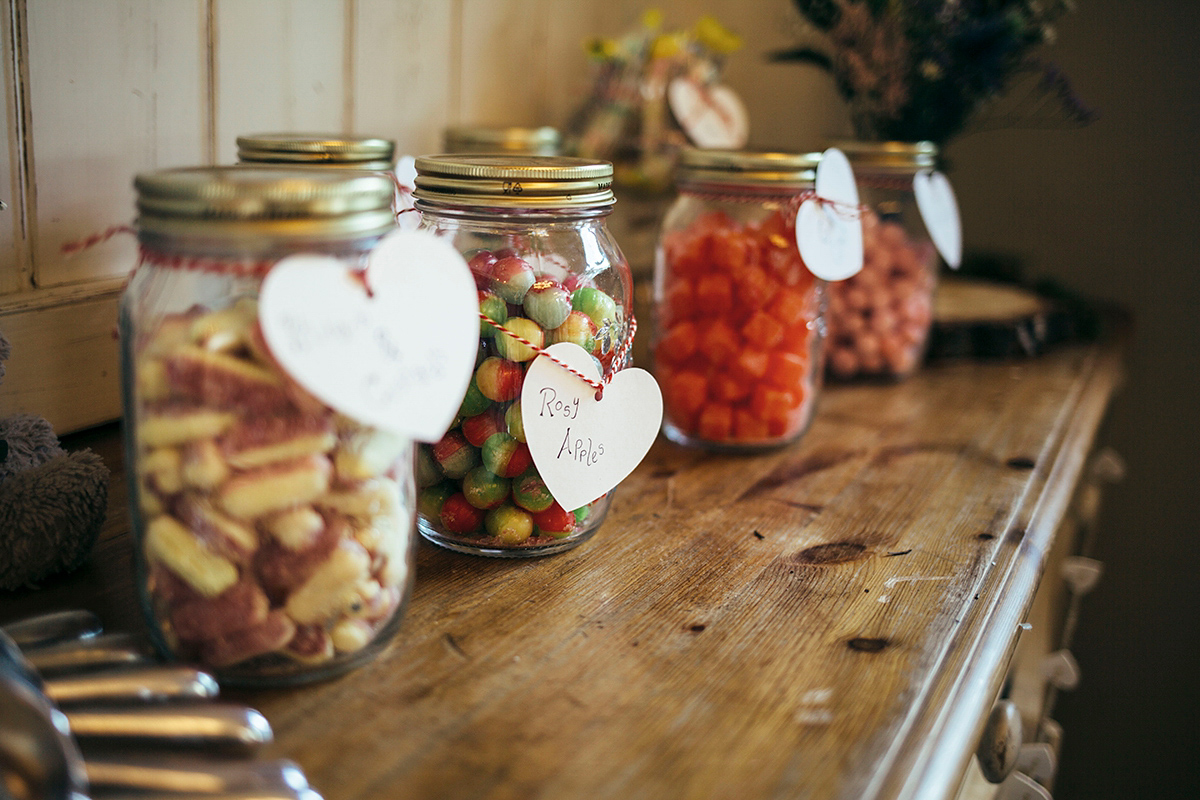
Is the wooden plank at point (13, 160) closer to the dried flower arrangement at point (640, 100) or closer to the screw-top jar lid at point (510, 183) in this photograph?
the screw-top jar lid at point (510, 183)

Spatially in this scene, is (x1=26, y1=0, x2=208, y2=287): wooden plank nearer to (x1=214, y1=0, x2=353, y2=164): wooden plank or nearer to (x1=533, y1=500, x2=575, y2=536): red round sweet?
(x1=214, y1=0, x2=353, y2=164): wooden plank

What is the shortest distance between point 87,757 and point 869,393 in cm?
103

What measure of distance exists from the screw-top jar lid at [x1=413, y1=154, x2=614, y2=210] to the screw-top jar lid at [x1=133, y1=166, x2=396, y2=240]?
15 cm

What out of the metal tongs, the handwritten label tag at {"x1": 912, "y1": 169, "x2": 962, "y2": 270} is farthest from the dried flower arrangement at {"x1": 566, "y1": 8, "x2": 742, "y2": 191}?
the metal tongs

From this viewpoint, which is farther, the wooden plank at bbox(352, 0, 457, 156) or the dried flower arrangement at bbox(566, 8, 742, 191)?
the dried flower arrangement at bbox(566, 8, 742, 191)

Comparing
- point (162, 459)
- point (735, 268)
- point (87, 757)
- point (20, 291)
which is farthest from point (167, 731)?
point (735, 268)

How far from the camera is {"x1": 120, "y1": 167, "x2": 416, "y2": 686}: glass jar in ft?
1.61

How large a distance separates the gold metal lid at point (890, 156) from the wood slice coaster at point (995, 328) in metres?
0.30

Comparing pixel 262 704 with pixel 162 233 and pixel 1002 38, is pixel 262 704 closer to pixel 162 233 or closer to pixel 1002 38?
pixel 162 233

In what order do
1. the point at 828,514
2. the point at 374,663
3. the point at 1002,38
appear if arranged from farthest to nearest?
the point at 1002,38, the point at 828,514, the point at 374,663

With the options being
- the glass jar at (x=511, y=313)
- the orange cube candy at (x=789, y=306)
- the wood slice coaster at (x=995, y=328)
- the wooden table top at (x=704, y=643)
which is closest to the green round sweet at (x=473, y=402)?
the glass jar at (x=511, y=313)

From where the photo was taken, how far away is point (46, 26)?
0.74 metres

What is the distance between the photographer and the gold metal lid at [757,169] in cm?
92

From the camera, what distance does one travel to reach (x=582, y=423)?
2.31 ft
